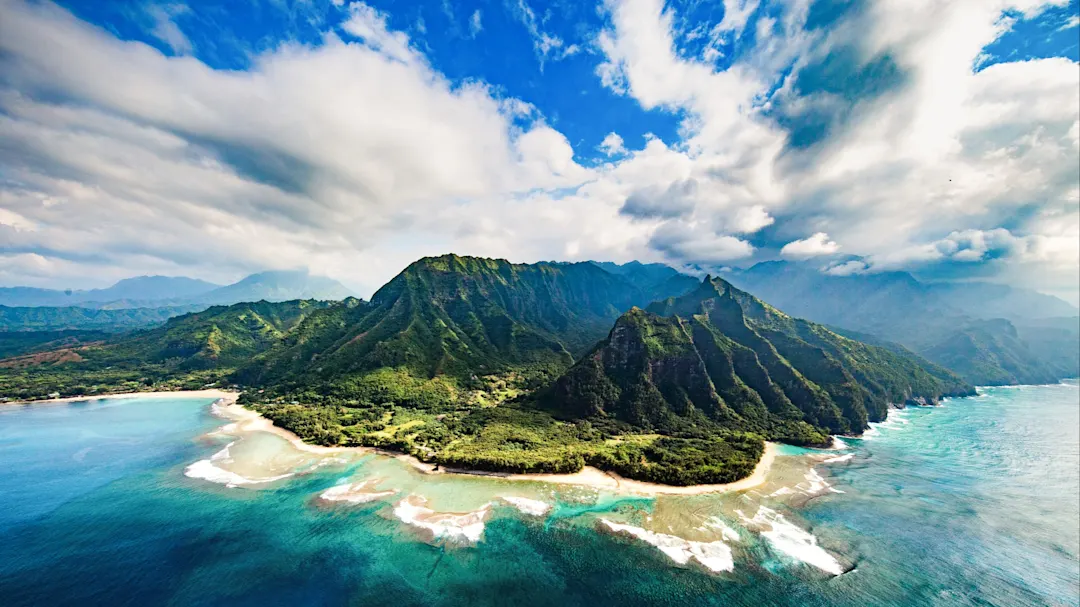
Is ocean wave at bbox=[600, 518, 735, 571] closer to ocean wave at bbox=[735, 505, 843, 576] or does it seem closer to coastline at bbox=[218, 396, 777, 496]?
ocean wave at bbox=[735, 505, 843, 576]

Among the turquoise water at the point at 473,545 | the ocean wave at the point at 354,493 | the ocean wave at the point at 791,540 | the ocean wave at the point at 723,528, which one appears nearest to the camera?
the turquoise water at the point at 473,545

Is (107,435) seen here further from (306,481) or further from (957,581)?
(957,581)

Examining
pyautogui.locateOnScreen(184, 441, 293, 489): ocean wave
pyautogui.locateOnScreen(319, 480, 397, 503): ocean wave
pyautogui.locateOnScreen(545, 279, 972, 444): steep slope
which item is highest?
pyautogui.locateOnScreen(545, 279, 972, 444): steep slope

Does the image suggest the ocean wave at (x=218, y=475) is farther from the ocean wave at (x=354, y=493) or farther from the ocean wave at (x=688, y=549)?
the ocean wave at (x=688, y=549)

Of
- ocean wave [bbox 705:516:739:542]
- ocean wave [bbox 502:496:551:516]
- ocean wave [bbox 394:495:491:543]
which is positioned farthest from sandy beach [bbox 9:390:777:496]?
ocean wave [bbox 394:495:491:543]

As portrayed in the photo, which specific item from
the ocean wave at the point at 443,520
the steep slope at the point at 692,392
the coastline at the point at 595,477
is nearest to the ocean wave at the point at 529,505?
the ocean wave at the point at 443,520

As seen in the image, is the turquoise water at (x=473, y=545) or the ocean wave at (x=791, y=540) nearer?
the turquoise water at (x=473, y=545)

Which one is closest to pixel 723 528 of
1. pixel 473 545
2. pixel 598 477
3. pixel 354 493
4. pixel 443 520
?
pixel 598 477
